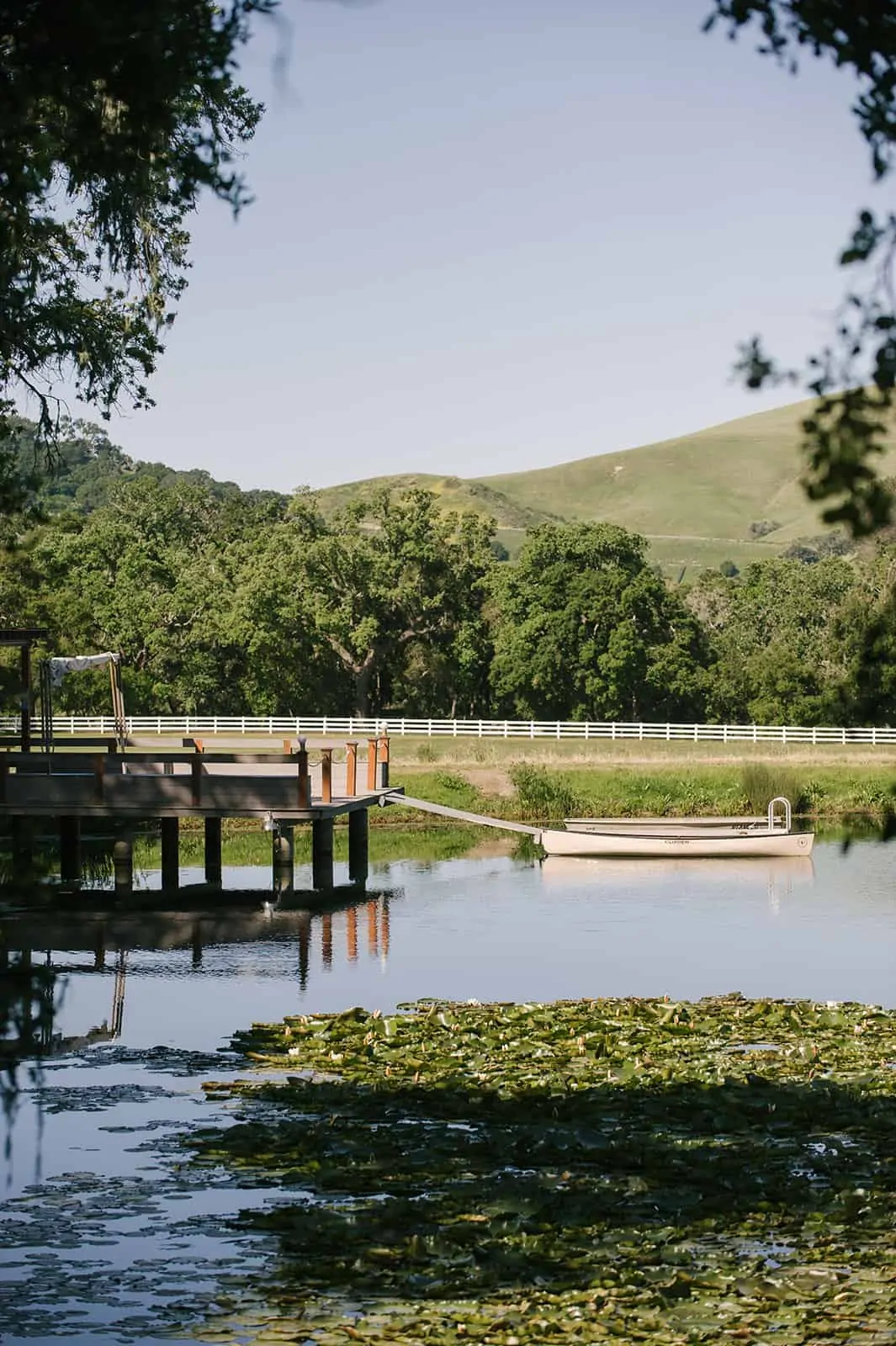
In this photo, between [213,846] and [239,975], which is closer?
[239,975]

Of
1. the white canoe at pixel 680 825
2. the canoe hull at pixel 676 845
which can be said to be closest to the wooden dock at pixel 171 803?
the canoe hull at pixel 676 845

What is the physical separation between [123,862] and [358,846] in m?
5.94

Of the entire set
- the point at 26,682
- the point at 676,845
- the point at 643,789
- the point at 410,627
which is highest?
the point at 410,627

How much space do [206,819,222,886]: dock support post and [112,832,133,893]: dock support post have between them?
9.72 ft

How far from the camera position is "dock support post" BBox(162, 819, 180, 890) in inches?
1334

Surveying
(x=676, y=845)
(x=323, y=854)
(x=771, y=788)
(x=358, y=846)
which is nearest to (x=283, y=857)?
(x=323, y=854)

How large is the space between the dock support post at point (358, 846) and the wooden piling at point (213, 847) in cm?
261

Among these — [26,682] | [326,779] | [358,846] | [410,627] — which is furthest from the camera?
[410,627]

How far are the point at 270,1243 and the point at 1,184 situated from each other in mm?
6631

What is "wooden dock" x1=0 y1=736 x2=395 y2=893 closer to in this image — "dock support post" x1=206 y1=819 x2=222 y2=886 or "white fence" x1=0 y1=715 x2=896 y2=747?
"dock support post" x1=206 y1=819 x2=222 y2=886

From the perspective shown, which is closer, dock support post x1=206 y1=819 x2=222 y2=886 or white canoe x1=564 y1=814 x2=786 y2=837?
dock support post x1=206 y1=819 x2=222 y2=886

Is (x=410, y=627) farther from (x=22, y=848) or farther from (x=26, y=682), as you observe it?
(x=26, y=682)

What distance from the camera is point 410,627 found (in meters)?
76.8

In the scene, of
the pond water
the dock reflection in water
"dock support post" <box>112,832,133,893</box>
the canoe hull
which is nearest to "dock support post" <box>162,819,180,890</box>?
the pond water
